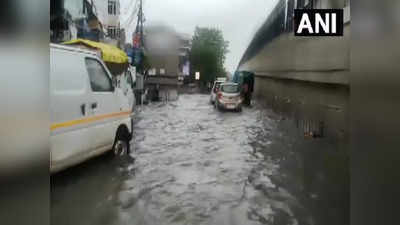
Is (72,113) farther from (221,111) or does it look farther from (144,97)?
(221,111)

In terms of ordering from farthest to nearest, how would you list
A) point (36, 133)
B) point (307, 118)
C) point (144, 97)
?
point (144, 97)
point (307, 118)
point (36, 133)

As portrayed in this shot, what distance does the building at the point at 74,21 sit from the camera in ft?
14.1

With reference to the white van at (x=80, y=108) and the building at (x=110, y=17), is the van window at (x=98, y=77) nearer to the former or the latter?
the white van at (x=80, y=108)

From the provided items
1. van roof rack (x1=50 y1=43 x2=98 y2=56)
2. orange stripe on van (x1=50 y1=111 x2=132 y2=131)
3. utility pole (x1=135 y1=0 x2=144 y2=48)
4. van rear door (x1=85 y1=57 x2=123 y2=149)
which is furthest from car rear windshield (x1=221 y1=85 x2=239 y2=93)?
van roof rack (x1=50 y1=43 x2=98 y2=56)

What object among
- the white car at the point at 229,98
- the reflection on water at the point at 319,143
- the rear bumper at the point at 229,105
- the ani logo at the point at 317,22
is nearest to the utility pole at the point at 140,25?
the reflection on water at the point at 319,143

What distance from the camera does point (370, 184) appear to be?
7.31ft

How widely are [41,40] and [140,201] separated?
2.56 m

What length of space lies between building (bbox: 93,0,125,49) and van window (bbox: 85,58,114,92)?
0.82 metres

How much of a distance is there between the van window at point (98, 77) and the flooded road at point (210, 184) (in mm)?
1103

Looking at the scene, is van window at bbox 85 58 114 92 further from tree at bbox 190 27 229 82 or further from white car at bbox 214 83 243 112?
white car at bbox 214 83 243 112

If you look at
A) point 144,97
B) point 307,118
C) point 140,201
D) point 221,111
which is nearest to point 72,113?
point 140,201

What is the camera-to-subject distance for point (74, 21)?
5.07 meters

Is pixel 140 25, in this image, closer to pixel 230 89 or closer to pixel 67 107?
pixel 67 107

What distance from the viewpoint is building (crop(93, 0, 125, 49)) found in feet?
19.1
